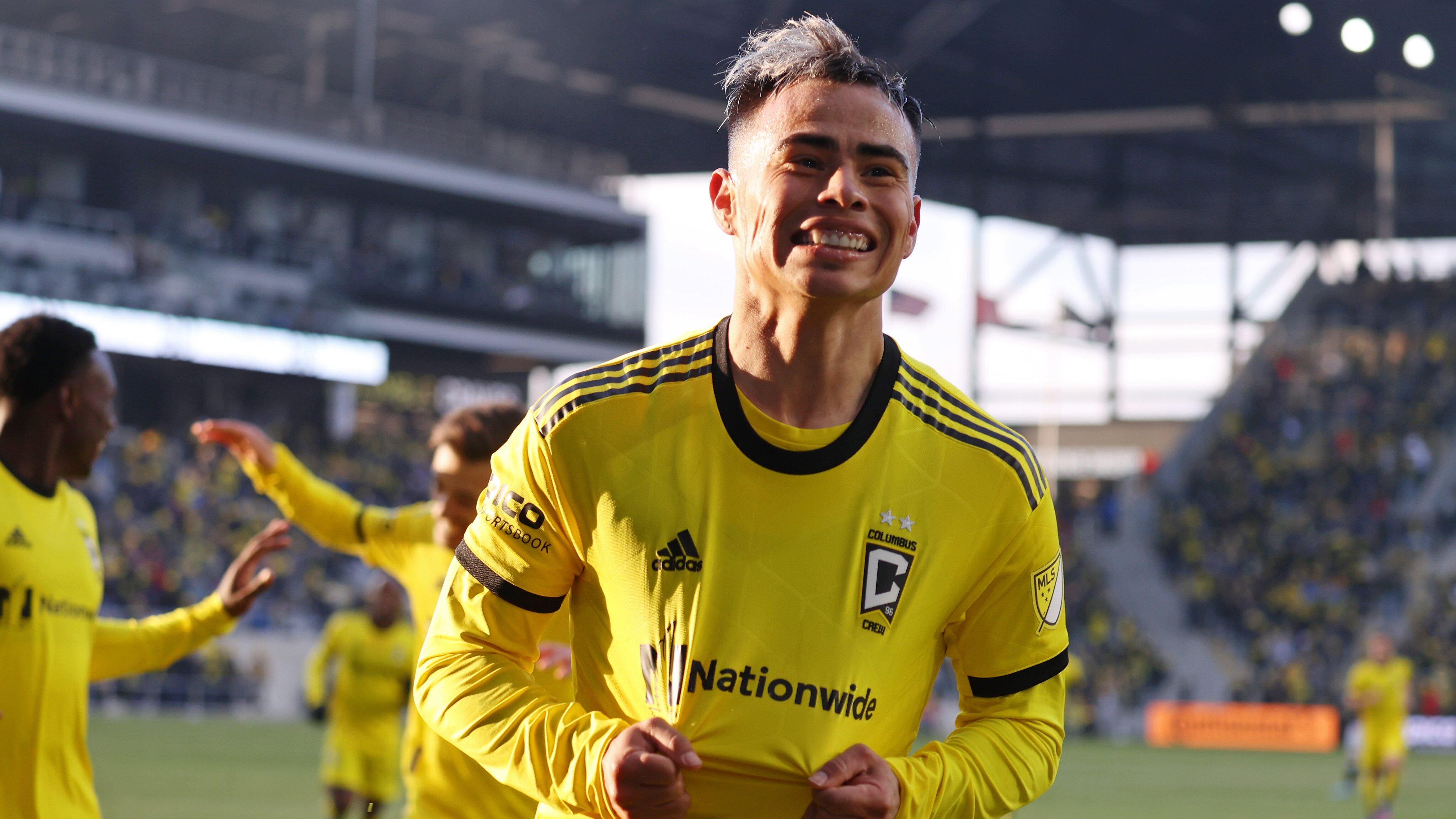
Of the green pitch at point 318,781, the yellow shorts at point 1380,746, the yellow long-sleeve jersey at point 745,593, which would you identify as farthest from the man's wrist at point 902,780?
the yellow shorts at point 1380,746

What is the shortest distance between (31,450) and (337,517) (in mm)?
2321

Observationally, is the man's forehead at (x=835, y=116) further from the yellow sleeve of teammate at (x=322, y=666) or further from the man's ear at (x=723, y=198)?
the yellow sleeve of teammate at (x=322, y=666)

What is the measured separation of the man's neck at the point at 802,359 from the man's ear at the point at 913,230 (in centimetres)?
11

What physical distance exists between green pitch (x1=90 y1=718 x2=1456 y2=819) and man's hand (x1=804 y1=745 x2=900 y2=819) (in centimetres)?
1216

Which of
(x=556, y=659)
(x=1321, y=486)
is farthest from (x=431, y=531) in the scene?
(x=1321, y=486)

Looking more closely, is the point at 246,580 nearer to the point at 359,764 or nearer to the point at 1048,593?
the point at 1048,593

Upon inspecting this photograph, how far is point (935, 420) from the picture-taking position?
10.0 ft

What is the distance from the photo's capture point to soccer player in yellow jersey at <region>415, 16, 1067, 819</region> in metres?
2.84

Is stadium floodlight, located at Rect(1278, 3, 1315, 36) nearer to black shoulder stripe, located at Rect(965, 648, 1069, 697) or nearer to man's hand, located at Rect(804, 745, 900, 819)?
black shoulder stripe, located at Rect(965, 648, 1069, 697)

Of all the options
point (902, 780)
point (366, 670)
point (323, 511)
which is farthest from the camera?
point (366, 670)

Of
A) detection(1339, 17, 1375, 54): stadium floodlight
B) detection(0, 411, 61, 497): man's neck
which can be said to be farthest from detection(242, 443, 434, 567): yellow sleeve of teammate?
detection(1339, 17, 1375, 54): stadium floodlight

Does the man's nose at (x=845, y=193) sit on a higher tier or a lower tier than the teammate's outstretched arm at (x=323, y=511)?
higher

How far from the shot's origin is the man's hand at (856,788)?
2680 mm

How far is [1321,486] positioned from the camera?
3991cm
